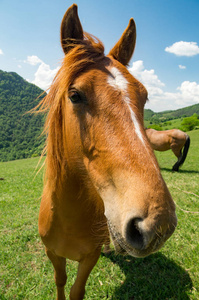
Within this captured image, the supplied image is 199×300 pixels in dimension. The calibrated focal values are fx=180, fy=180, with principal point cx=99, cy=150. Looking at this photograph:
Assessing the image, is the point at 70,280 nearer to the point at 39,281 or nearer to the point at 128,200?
the point at 39,281

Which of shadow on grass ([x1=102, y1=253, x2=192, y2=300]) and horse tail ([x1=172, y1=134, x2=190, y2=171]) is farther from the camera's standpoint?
horse tail ([x1=172, y1=134, x2=190, y2=171])

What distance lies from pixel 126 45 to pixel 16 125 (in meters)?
77.3

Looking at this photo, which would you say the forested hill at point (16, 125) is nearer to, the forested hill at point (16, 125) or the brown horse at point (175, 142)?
the forested hill at point (16, 125)

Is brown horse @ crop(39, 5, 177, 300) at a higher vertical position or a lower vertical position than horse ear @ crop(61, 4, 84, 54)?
lower

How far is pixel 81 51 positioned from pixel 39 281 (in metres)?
3.63

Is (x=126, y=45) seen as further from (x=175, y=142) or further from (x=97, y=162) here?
(x=175, y=142)

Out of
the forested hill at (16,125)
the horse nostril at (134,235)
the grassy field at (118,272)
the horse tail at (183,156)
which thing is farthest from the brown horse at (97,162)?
the forested hill at (16,125)

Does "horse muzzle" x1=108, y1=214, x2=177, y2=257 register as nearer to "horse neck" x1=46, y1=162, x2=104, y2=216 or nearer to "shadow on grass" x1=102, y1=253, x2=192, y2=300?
"horse neck" x1=46, y1=162, x2=104, y2=216

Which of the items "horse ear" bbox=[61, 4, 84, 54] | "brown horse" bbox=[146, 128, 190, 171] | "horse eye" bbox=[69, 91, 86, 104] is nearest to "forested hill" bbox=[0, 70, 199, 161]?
"brown horse" bbox=[146, 128, 190, 171]

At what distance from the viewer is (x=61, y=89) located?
1576 mm

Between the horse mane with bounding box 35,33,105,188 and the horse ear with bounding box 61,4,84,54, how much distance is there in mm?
40

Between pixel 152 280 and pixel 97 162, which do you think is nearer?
pixel 97 162

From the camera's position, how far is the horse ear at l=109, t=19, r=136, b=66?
2014 millimetres

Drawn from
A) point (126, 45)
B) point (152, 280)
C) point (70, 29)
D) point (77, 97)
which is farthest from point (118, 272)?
point (70, 29)
